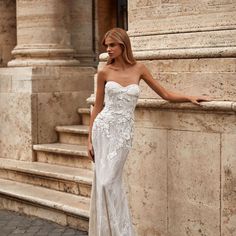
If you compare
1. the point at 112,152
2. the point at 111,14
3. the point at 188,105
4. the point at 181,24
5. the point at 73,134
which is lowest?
the point at 73,134

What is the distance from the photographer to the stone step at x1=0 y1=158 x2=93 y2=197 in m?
7.04

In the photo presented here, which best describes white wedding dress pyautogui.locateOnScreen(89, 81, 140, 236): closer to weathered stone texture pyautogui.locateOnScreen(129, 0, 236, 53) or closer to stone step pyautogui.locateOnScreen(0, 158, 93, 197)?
weathered stone texture pyautogui.locateOnScreen(129, 0, 236, 53)

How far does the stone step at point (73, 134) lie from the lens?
26.3 ft

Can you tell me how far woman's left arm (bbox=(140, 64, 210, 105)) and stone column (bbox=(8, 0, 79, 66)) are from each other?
12.2ft

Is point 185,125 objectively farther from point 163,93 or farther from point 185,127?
point 163,93

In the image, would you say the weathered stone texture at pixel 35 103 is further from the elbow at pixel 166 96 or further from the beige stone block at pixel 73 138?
the elbow at pixel 166 96

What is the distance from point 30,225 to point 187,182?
7.56 feet

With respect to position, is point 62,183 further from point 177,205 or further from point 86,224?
point 177,205

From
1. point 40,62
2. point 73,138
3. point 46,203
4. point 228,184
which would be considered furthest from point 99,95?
point 40,62

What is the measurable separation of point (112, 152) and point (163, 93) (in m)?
0.65

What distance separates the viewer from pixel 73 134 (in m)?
8.21

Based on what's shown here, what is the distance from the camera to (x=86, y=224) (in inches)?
256

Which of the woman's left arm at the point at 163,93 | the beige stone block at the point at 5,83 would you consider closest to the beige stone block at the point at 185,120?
the woman's left arm at the point at 163,93

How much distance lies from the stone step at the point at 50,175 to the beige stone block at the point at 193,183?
1.72 metres
